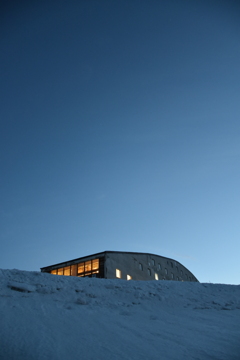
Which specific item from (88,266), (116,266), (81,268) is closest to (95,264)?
(88,266)

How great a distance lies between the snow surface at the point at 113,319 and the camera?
5723 mm

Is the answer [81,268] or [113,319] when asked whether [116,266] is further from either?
[113,319]

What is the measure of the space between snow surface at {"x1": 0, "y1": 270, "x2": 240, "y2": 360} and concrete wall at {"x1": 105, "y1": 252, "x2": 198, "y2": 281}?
21.0 metres

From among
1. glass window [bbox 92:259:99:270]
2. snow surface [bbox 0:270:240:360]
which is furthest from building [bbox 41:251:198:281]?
snow surface [bbox 0:270:240:360]

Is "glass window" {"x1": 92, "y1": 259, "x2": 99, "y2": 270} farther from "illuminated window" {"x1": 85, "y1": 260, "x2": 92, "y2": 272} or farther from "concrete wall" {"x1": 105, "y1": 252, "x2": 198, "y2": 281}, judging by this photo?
"concrete wall" {"x1": 105, "y1": 252, "x2": 198, "y2": 281}

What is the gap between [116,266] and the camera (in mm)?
Result: 34719

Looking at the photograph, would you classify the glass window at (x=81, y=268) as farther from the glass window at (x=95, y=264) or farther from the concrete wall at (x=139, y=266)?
the concrete wall at (x=139, y=266)

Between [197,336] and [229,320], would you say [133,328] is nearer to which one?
[197,336]

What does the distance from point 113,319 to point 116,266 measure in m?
27.3

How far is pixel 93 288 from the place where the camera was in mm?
11961

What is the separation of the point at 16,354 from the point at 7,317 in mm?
2476

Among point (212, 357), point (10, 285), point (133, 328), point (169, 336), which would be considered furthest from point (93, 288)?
point (212, 357)

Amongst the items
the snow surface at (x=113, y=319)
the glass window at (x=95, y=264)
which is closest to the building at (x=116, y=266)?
the glass window at (x=95, y=264)

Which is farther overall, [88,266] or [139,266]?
[139,266]
